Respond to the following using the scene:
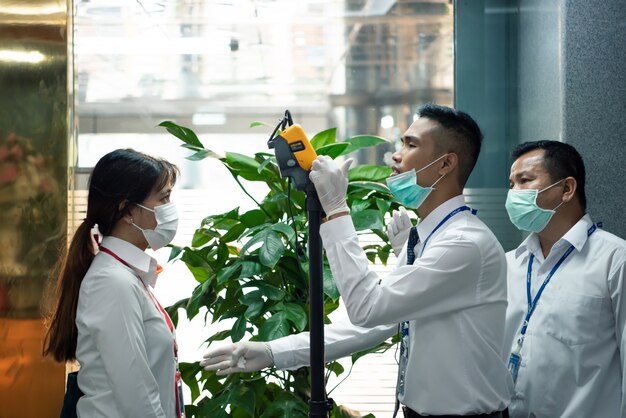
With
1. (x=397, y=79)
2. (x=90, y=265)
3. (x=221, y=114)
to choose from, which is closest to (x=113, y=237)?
(x=90, y=265)

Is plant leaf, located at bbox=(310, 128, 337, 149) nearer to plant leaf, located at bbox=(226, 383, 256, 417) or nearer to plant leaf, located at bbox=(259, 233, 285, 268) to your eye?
plant leaf, located at bbox=(259, 233, 285, 268)

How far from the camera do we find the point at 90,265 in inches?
83.7

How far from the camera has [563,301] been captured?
2.31 metres

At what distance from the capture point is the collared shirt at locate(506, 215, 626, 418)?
2248mm

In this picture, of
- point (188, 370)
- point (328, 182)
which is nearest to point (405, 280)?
point (328, 182)

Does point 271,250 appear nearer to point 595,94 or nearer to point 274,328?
point 274,328

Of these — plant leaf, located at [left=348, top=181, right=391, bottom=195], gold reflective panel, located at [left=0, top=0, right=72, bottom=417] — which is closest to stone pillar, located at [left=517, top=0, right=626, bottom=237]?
plant leaf, located at [left=348, top=181, right=391, bottom=195]

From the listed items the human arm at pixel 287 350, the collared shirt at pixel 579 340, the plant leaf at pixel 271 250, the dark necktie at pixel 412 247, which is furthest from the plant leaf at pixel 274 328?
the collared shirt at pixel 579 340

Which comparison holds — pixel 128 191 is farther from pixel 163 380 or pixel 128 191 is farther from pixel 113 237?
pixel 163 380

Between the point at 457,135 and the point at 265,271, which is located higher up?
the point at 457,135

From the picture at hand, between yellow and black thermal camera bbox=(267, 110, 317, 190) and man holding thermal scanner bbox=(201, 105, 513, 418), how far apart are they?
0.03 meters

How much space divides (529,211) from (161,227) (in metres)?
1.06

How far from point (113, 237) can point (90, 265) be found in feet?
0.30

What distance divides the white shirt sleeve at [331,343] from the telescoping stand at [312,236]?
344 millimetres
